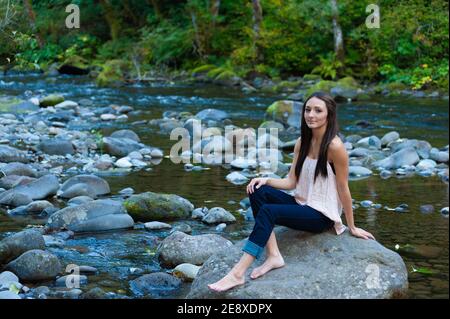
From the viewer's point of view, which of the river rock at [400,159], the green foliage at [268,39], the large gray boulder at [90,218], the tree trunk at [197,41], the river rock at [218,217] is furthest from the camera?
the tree trunk at [197,41]

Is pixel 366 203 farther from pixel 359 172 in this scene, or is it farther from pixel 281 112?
pixel 281 112

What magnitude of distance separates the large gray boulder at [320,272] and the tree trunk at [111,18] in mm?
29946

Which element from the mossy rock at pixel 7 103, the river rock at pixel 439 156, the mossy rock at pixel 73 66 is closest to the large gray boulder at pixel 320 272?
the river rock at pixel 439 156

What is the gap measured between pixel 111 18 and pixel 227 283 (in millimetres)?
30769

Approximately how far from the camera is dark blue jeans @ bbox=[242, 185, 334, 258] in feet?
16.9

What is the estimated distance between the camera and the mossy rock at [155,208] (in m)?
8.28

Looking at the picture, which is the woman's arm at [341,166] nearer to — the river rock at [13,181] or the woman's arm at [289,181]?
the woman's arm at [289,181]

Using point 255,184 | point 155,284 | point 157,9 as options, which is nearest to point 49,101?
point 155,284

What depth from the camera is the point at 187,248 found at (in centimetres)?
666

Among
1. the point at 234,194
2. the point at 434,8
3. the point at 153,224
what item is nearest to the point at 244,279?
the point at 153,224

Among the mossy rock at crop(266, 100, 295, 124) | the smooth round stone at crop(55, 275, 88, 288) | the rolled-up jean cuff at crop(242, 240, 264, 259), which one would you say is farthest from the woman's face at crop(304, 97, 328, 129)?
the mossy rock at crop(266, 100, 295, 124)
